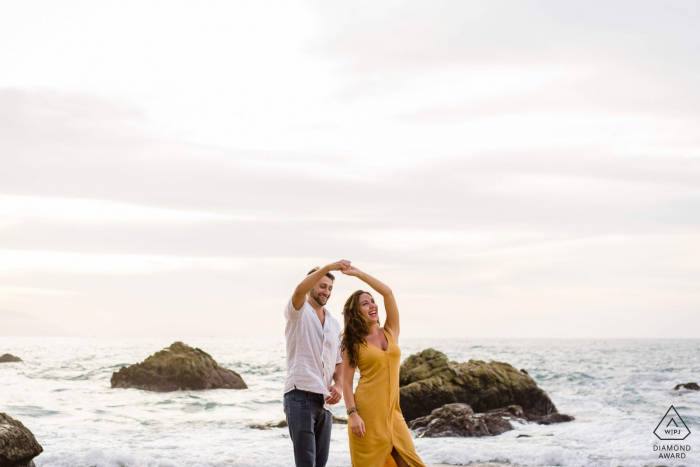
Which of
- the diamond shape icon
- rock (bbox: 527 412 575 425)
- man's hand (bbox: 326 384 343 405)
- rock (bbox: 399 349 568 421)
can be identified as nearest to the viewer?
man's hand (bbox: 326 384 343 405)

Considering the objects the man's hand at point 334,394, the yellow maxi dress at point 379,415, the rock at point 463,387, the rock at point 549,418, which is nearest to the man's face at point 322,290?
the yellow maxi dress at point 379,415

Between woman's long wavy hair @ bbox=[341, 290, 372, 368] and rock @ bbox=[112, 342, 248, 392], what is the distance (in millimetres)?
21455

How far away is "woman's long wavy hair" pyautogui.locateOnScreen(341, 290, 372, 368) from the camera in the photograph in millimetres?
5961

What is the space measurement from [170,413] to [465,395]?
9.23 meters

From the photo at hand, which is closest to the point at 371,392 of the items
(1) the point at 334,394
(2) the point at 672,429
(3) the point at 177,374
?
(1) the point at 334,394

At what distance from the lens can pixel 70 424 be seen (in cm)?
1809

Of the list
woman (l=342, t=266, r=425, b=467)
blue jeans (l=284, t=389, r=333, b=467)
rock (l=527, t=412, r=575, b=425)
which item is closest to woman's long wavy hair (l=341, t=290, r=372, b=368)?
woman (l=342, t=266, r=425, b=467)

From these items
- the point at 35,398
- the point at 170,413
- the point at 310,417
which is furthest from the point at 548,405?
the point at 35,398

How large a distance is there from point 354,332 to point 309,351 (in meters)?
0.54

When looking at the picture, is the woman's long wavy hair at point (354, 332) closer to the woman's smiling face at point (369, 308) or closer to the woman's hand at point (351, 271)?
the woman's smiling face at point (369, 308)

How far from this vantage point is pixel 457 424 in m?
14.7

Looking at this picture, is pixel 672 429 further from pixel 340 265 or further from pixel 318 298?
pixel 340 265

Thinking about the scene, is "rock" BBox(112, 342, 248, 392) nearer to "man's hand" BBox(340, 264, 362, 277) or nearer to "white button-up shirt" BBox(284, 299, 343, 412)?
"white button-up shirt" BBox(284, 299, 343, 412)

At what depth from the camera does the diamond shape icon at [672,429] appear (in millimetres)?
16166
